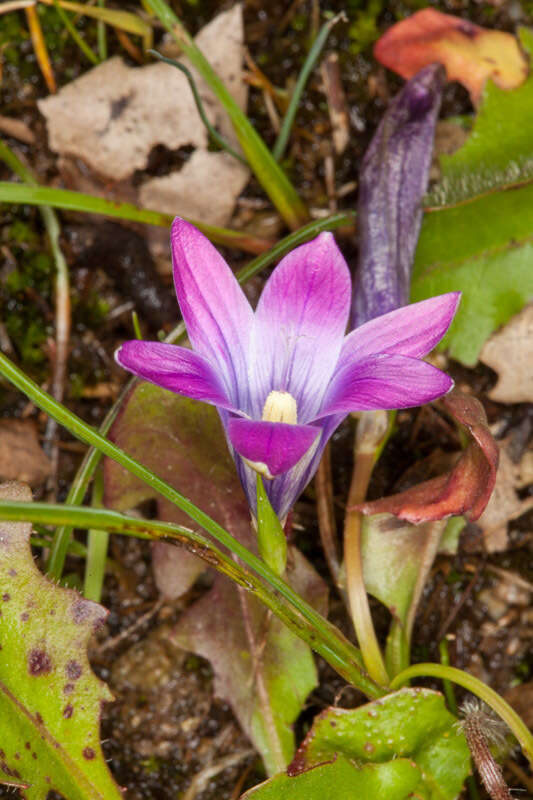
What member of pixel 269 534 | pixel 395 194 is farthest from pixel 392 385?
pixel 395 194

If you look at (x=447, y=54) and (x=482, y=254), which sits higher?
(x=447, y=54)

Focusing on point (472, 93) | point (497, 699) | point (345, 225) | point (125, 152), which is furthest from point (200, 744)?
point (472, 93)

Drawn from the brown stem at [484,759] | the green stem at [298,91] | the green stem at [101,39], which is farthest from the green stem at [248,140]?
the brown stem at [484,759]

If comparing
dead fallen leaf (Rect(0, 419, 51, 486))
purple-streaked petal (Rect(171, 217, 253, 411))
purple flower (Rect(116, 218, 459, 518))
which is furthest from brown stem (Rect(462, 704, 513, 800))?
dead fallen leaf (Rect(0, 419, 51, 486))

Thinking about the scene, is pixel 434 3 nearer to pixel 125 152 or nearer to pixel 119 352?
pixel 125 152

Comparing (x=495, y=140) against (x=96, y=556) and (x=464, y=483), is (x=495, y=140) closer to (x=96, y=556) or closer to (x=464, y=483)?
(x=464, y=483)
